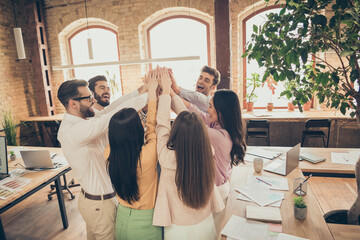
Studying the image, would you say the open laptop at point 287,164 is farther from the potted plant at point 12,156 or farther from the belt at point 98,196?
the potted plant at point 12,156

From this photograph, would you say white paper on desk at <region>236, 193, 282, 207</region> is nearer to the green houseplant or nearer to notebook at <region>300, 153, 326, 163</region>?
notebook at <region>300, 153, 326, 163</region>

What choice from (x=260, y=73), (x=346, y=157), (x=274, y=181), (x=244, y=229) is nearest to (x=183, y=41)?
(x=260, y=73)

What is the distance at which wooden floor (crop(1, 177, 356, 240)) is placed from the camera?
3066 millimetres

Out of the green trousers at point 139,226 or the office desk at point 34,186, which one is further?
the office desk at point 34,186

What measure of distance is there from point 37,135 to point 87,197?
6.06 m

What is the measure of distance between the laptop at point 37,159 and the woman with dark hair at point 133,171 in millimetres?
1730

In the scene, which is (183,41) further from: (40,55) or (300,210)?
(300,210)

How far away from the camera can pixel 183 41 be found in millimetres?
6535

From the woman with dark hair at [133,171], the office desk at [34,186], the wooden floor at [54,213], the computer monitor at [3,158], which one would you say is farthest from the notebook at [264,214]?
the computer monitor at [3,158]

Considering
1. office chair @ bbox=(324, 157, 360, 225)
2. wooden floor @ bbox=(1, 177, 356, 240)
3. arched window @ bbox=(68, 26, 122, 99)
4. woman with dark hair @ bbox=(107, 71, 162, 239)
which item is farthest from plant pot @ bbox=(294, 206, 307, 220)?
arched window @ bbox=(68, 26, 122, 99)

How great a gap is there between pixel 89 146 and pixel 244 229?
4.05 feet

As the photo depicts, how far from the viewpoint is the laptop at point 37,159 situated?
2.89 meters

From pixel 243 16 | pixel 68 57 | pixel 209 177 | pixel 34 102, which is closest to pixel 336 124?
pixel 243 16

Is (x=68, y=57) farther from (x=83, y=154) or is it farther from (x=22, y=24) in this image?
(x=83, y=154)
